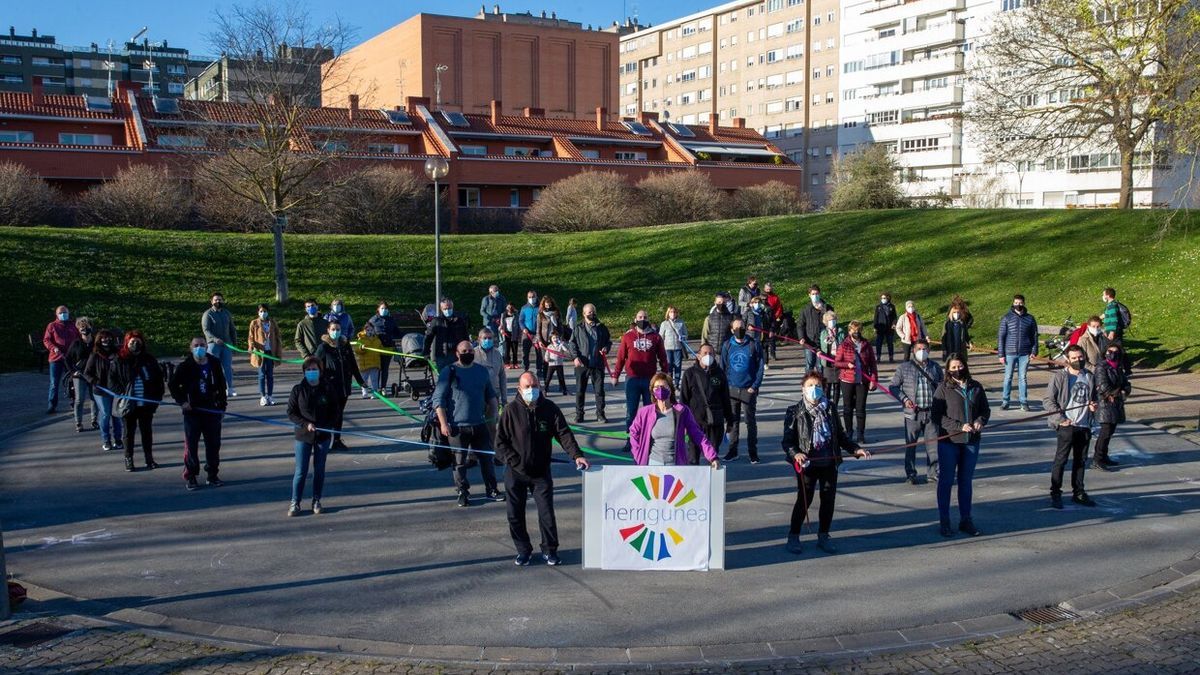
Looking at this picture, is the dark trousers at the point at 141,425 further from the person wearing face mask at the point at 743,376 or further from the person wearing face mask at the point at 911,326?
the person wearing face mask at the point at 911,326

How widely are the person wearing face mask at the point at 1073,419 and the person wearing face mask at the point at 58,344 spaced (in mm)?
14924

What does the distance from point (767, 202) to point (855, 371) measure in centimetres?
3530

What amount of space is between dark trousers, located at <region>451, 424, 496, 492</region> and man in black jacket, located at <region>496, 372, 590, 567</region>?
1819 mm

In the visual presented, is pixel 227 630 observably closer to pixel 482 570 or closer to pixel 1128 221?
pixel 482 570

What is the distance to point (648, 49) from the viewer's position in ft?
352

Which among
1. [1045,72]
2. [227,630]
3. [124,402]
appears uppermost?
[1045,72]

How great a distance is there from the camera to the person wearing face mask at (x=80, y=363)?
15.1 m

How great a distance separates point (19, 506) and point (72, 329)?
7124mm

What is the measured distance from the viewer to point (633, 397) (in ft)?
46.2

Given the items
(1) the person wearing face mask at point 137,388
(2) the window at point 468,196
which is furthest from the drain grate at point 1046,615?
(2) the window at point 468,196

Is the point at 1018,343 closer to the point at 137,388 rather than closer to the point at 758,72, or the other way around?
the point at 137,388

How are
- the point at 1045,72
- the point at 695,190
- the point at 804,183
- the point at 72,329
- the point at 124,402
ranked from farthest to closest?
1. the point at 804,183
2. the point at 695,190
3. the point at 1045,72
4. the point at 72,329
5. the point at 124,402

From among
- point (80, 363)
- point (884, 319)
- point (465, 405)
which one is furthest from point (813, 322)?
point (80, 363)

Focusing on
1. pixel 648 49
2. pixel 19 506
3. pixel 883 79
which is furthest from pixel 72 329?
pixel 648 49
